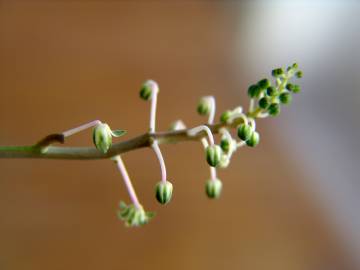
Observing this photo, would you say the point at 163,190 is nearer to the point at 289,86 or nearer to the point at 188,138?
the point at 188,138

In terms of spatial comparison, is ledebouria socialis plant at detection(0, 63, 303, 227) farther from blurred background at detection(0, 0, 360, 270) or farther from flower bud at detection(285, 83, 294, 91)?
blurred background at detection(0, 0, 360, 270)

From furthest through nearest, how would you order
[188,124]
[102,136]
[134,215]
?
[188,124]
[134,215]
[102,136]

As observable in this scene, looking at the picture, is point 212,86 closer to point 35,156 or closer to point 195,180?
point 195,180

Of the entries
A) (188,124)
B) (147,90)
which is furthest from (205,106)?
(188,124)

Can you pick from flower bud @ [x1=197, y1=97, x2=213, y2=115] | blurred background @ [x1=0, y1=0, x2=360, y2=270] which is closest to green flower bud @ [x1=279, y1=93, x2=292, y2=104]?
flower bud @ [x1=197, y1=97, x2=213, y2=115]

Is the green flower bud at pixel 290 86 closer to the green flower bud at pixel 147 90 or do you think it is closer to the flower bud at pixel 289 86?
the flower bud at pixel 289 86

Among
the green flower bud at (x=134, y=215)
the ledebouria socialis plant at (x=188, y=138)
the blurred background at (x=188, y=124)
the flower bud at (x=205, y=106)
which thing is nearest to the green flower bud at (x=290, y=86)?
the ledebouria socialis plant at (x=188, y=138)

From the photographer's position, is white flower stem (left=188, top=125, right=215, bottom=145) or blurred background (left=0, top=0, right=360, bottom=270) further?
blurred background (left=0, top=0, right=360, bottom=270)

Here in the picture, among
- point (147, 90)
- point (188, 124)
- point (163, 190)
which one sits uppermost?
point (188, 124)
